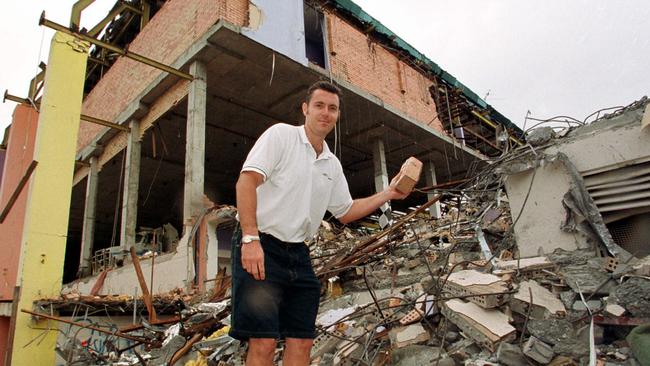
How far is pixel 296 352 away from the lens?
6.18 ft

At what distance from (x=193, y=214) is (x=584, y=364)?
271 inches

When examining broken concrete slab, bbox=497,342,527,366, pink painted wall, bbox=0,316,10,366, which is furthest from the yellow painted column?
broken concrete slab, bbox=497,342,527,366

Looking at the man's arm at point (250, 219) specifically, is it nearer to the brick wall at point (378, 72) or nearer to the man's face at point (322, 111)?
the man's face at point (322, 111)

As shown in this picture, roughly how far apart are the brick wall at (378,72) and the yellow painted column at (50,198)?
5855mm

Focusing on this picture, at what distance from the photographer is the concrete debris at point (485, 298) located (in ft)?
8.05

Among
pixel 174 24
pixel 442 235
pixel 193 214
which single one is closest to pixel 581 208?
pixel 442 235

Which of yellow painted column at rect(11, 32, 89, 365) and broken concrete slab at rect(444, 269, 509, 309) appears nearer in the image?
broken concrete slab at rect(444, 269, 509, 309)

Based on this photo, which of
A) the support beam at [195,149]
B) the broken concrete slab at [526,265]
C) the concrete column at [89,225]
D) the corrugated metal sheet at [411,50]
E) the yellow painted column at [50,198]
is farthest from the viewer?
the concrete column at [89,225]

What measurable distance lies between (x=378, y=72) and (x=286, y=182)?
10498mm

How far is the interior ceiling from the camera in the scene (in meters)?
9.01

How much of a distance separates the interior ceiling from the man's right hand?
727 centimetres

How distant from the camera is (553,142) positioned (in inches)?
140

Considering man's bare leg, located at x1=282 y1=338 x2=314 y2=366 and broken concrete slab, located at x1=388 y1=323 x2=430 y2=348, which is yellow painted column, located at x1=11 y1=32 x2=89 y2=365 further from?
man's bare leg, located at x1=282 y1=338 x2=314 y2=366

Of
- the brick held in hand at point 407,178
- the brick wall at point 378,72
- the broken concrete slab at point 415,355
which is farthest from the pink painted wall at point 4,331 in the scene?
the brick wall at point 378,72
